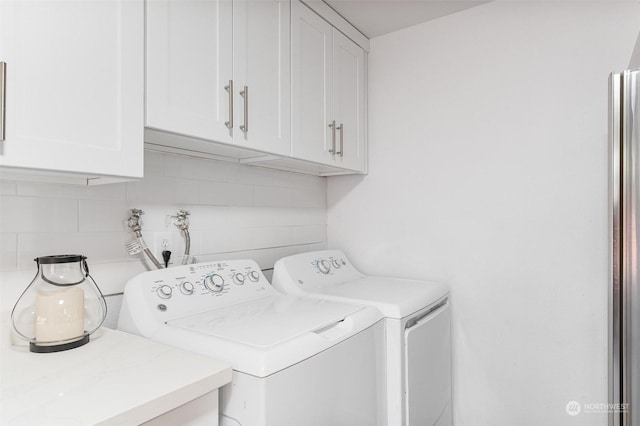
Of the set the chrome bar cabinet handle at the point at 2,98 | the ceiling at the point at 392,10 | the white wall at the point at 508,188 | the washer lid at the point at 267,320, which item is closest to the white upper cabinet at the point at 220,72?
the chrome bar cabinet handle at the point at 2,98

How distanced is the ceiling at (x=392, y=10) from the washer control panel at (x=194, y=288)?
4.28ft

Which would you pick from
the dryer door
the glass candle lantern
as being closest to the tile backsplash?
the glass candle lantern

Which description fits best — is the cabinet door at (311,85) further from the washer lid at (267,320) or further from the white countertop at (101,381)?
the white countertop at (101,381)

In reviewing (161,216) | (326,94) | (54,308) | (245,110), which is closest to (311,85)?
(326,94)

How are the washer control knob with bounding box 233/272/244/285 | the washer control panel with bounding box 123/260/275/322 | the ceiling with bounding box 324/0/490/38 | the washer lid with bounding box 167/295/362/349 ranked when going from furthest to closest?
the ceiling with bounding box 324/0/490/38, the washer control knob with bounding box 233/272/244/285, the washer control panel with bounding box 123/260/275/322, the washer lid with bounding box 167/295/362/349

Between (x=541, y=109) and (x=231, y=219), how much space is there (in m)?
1.48

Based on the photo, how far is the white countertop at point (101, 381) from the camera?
0.69 meters

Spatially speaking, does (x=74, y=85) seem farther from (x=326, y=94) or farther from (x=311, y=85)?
(x=326, y=94)

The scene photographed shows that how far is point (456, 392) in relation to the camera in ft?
6.27

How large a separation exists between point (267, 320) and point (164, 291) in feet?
1.17

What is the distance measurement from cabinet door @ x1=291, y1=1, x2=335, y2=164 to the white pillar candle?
0.94 meters

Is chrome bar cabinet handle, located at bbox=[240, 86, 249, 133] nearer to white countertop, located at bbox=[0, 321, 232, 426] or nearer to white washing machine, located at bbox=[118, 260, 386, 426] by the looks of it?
white washing machine, located at bbox=[118, 260, 386, 426]

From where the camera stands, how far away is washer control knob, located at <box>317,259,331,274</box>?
190cm

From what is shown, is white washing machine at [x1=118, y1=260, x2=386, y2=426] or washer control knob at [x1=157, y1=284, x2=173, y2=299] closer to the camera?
white washing machine at [x1=118, y1=260, x2=386, y2=426]
